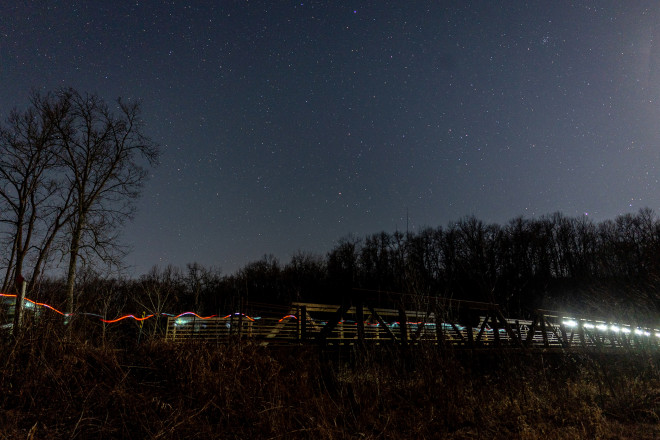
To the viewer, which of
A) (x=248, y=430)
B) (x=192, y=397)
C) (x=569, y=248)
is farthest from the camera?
(x=569, y=248)

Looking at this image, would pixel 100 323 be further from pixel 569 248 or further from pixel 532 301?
pixel 569 248

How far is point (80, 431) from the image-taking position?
474 cm

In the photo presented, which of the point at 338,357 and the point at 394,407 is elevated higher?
the point at 338,357

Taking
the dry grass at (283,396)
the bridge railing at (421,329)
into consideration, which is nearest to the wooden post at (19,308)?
the dry grass at (283,396)

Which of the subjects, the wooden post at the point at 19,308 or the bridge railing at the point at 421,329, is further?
the bridge railing at the point at 421,329

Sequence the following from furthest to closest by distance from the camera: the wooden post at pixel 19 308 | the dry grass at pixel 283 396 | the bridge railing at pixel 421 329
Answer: the bridge railing at pixel 421 329
the wooden post at pixel 19 308
the dry grass at pixel 283 396

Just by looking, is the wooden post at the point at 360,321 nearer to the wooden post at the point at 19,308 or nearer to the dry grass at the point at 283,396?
the dry grass at the point at 283,396

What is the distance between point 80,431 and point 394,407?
15.9 ft

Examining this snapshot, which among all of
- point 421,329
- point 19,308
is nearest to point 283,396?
point 421,329

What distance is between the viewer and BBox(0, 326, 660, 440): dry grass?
518 centimetres

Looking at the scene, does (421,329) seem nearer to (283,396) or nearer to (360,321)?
(360,321)

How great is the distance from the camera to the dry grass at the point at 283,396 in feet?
17.0

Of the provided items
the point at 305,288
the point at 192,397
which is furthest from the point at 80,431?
the point at 305,288

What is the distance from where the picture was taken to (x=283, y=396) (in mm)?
6551
